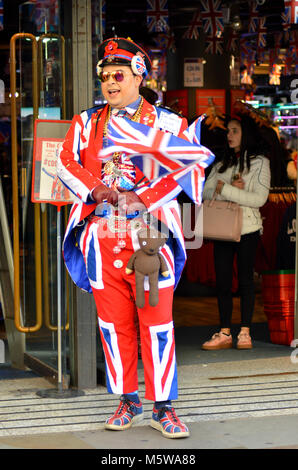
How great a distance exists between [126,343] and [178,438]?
0.48 metres

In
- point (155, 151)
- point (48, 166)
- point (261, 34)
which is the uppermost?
point (261, 34)

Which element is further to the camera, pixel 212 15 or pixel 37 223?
pixel 212 15

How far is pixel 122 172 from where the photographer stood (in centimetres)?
388

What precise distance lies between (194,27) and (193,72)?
1.80ft

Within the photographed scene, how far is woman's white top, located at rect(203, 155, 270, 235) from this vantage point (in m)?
5.94

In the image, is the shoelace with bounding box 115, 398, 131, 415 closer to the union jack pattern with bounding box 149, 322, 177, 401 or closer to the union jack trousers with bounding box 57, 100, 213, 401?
the union jack trousers with bounding box 57, 100, 213, 401

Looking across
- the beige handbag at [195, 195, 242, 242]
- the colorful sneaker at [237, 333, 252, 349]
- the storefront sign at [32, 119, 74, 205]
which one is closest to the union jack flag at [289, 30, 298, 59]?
the beige handbag at [195, 195, 242, 242]

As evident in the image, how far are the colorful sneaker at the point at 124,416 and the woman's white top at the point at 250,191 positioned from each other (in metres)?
2.14

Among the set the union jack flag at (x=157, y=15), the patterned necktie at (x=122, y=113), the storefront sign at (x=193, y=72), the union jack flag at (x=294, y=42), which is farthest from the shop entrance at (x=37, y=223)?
the union jack flag at (x=294, y=42)

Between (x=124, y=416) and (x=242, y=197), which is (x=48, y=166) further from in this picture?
(x=242, y=197)

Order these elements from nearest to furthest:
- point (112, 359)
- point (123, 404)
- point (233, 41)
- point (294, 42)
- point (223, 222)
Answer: point (112, 359) → point (123, 404) → point (223, 222) → point (233, 41) → point (294, 42)

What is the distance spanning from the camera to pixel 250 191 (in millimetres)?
5988

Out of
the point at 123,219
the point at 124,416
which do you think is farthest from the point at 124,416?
the point at 123,219
